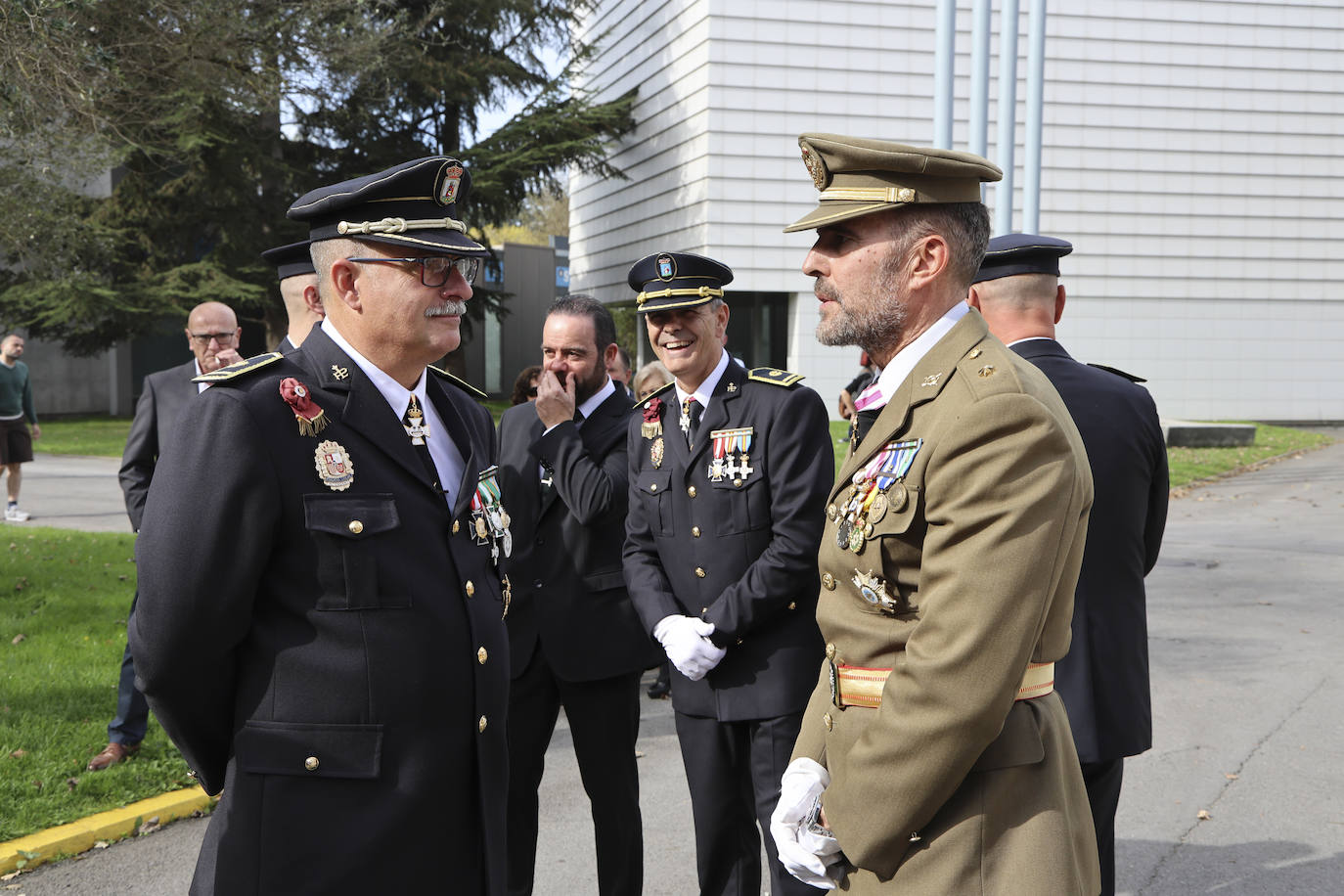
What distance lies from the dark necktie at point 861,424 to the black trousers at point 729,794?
141 centimetres

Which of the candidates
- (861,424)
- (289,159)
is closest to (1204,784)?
(861,424)

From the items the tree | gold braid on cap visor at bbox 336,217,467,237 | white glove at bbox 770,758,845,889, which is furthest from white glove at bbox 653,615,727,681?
the tree

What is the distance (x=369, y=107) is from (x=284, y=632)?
2385 centimetres

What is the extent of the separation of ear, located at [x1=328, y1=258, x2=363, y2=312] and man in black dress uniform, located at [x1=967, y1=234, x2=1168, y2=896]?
1.73 metres

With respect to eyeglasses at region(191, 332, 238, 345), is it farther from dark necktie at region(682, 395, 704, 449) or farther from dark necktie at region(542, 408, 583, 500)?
dark necktie at region(682, 395, 704, 449)

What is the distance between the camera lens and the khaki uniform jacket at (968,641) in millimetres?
1938

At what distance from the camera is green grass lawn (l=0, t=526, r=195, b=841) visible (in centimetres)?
491

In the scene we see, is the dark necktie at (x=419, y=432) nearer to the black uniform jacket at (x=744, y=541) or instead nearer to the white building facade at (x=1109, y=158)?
the black uniform jacket at (x=744, y=541)

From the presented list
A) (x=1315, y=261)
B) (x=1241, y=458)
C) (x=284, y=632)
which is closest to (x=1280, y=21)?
(x=1315, y=261)

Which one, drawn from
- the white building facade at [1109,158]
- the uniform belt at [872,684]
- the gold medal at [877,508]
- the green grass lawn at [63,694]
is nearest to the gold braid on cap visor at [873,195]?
the gold medal at [877,508]

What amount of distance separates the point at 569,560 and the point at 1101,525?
192 cm

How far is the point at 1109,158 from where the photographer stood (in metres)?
24.7

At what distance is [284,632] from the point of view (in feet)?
A: 7.64

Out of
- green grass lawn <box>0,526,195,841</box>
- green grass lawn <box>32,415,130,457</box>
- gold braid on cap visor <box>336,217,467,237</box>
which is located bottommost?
green grass lawn <box>0,526,195,841</box>
